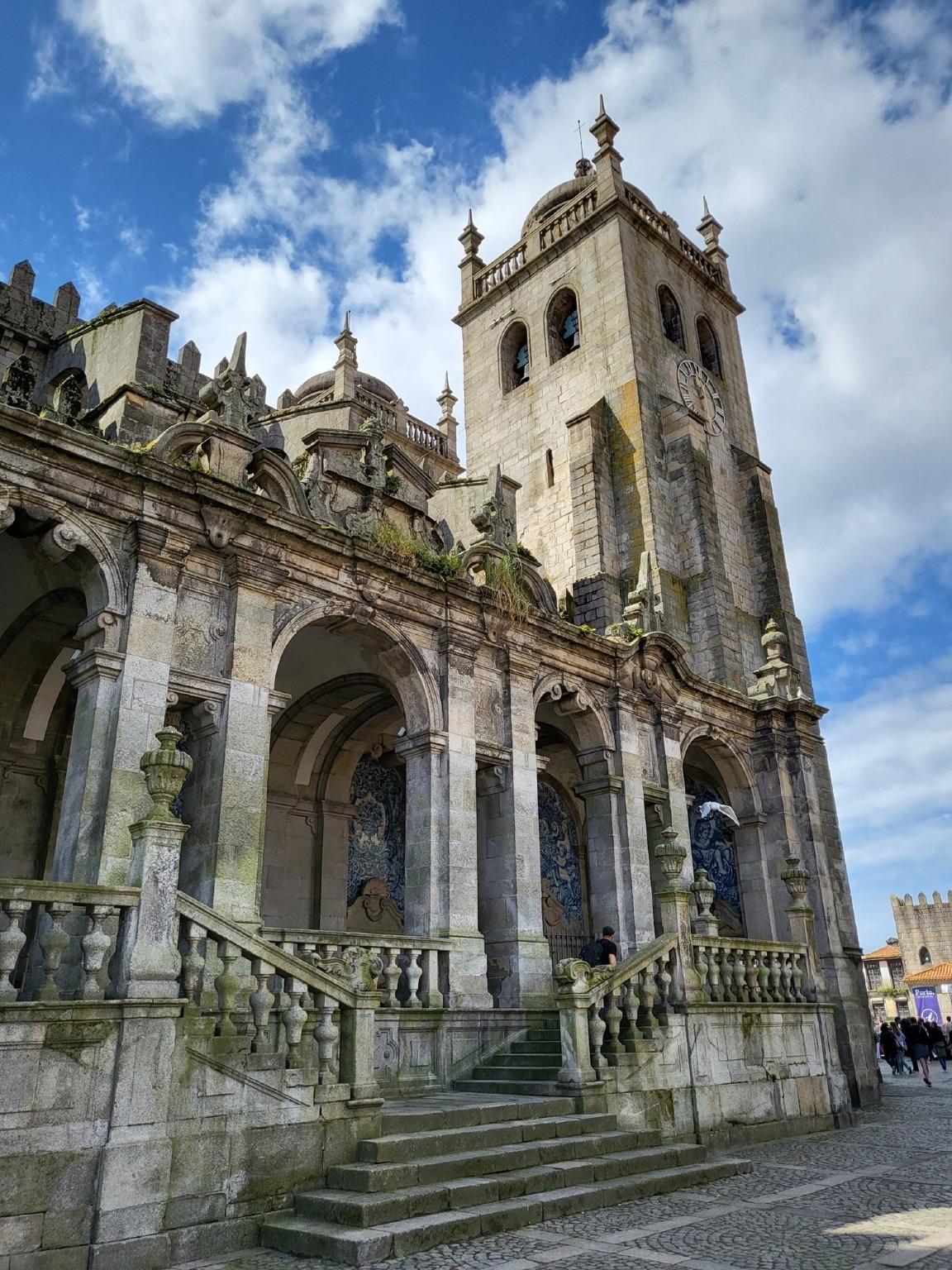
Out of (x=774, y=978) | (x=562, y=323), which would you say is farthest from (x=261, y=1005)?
(x=562, y=323)

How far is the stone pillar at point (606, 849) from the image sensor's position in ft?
49.1

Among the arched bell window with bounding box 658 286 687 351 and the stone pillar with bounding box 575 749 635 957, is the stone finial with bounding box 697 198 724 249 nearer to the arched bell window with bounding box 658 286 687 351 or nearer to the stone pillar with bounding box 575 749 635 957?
the arched bell window with bounding box 658 286 687 351

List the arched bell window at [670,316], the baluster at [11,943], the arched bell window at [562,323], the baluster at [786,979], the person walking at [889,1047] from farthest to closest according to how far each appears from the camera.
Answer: the person walking at [889,1047] → the arched bell window at [562,323] → the arched bell window at [670,316] → the baluster at [786,979] → the baluster at [11,943]

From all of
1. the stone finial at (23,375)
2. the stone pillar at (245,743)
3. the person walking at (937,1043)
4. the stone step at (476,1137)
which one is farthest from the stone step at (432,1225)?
the person walking at (937,1043)

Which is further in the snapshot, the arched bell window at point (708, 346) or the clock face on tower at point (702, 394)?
the arched bell window at point (708, 346)

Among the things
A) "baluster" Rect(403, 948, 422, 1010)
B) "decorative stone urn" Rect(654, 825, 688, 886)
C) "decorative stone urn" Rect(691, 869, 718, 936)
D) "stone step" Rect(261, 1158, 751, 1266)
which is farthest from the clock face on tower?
"stone step" Rect(261, 1158, 751, 1266)

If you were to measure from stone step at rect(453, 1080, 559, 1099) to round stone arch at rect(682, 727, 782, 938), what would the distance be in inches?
349

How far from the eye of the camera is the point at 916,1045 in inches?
907

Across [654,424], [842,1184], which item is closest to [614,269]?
[654,424]

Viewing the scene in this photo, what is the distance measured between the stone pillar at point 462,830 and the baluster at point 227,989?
453cm

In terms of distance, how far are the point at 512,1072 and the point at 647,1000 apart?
173 cm

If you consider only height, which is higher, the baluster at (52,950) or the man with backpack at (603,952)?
the man with backpack at (603,952)

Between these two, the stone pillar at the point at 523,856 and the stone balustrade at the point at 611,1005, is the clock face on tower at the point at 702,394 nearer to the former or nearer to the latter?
the stone pillar at the point at 523,856

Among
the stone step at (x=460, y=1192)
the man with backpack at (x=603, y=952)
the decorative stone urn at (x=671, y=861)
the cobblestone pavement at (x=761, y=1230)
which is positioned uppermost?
the decorative stone urn at (x=671, y=861)
